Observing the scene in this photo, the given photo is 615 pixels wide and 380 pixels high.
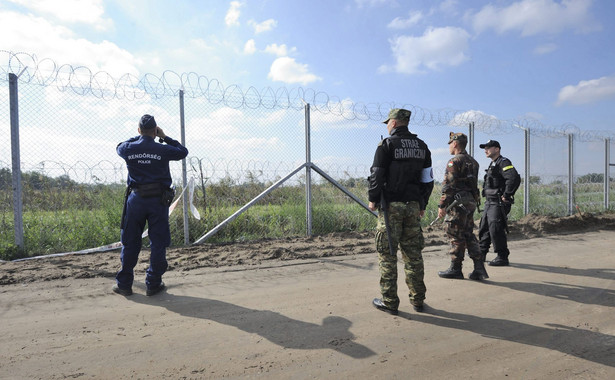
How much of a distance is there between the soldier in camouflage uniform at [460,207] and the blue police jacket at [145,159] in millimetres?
3352

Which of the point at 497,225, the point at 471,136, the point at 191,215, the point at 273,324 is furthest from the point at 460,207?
the point at 471,136

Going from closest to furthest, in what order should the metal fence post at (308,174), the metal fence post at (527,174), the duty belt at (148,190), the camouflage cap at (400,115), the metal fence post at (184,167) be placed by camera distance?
1. the camouflage cap at (400,115)
2. the duty belt at (148,190)
3. the metal fence post at (184,167)
4. the metal fence post at (308,174)
5. the metal fence post at (527,174)

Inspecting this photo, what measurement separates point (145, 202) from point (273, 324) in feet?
6.22

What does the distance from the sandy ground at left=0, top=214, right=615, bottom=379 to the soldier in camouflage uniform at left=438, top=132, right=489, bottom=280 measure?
265mm

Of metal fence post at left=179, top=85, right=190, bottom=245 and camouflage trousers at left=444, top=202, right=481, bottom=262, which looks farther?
metal fence post at left=179, top=85, right=190, bottom=245

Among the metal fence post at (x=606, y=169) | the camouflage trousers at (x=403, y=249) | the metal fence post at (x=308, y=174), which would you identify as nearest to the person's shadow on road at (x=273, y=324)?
the camouflage trousers at (x=403, y=249)

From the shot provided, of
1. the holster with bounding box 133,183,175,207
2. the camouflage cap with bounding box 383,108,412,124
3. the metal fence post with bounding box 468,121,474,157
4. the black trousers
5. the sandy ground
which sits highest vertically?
the metal fence post with bounding box 468,121,474,157

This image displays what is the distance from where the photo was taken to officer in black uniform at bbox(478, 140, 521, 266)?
5.20 metres

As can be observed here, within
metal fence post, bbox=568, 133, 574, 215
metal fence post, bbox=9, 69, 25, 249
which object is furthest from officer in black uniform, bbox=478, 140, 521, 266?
metal fence post, bbox=568, 133, 574, 215

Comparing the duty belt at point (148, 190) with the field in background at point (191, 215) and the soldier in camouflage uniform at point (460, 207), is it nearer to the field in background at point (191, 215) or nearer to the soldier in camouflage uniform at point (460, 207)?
the field in background at point (191, 215)

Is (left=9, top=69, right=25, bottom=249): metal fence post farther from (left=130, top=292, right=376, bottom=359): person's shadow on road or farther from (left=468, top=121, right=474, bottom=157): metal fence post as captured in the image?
(left=468, top=121, right=474, bottom=157): metal fence post

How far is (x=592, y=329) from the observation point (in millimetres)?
3031

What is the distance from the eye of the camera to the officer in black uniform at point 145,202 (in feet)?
12.5

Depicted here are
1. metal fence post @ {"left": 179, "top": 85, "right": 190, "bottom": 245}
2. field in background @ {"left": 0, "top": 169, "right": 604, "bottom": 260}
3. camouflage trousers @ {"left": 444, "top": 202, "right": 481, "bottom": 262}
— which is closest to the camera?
camouflage trousers @ {"left": 444, "top": 202, "right": 481, "bottom": 262}
